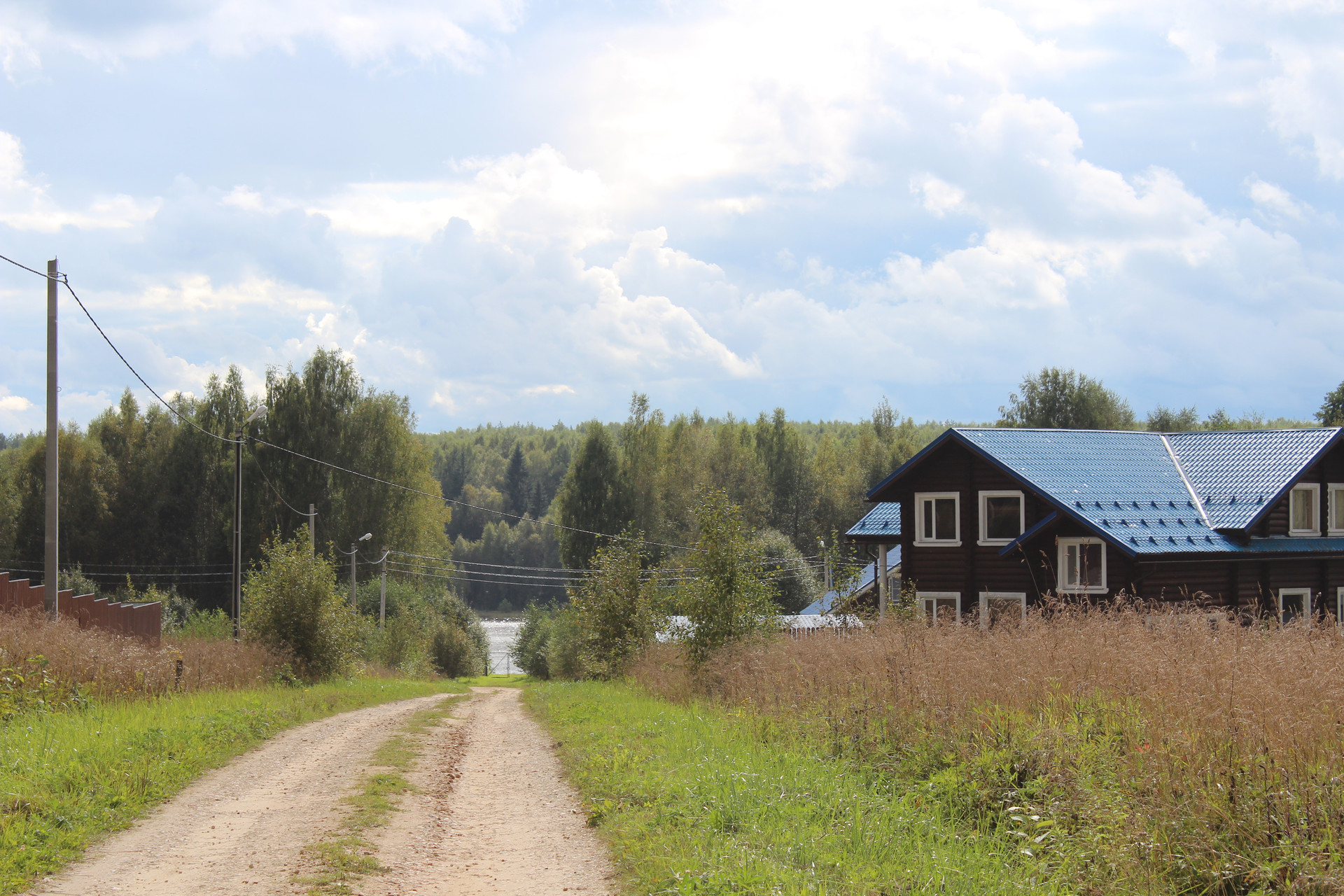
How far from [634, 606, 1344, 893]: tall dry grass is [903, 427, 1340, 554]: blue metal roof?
1459cm

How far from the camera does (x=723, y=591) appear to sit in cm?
1981

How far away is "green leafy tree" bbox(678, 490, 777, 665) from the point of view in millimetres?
19734

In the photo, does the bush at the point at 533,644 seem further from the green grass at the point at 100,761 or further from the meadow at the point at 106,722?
the green grass at the point at 100,761

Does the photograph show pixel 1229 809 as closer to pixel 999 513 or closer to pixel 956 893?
pixel 956 893

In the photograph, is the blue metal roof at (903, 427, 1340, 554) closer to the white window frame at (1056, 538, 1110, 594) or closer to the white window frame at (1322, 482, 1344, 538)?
the white window frame at (1056, 538, 1110, 594)

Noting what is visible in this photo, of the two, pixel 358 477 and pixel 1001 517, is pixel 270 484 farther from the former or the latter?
Answer: pixel 1001 517

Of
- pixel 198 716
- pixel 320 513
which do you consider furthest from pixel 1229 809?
pixel 320 513

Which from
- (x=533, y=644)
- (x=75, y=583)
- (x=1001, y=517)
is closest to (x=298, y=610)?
(x=1001, y=517)

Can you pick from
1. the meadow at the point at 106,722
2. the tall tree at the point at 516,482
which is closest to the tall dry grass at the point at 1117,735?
the meadow at the point at 106,722

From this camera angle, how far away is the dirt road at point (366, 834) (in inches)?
276

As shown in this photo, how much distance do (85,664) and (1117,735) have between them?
1485cm

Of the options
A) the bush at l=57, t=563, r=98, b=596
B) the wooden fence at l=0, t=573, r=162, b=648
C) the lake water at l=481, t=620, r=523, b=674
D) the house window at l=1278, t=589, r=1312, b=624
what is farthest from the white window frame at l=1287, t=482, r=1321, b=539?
the lake water at l=481, t=620, r=523, b=674

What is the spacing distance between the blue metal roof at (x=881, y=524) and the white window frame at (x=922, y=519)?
2.00 metres

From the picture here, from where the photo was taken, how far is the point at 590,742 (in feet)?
45.3
